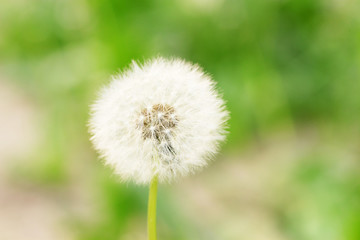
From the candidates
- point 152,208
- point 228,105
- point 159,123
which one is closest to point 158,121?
point 159,123

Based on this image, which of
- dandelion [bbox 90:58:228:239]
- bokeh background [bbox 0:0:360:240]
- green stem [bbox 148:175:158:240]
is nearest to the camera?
green stem [bbox 148:175:158:240]

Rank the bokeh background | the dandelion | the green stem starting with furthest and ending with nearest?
the bokeh background, the dandelion, the green stem

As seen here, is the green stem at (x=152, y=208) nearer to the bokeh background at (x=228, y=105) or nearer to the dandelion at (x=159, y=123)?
the dandelion at (x=159, y=123)

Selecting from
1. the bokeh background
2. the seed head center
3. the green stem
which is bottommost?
the green stem

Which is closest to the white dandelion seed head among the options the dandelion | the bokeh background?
the dandelion

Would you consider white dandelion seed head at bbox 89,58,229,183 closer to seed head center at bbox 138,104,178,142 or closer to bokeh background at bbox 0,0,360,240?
seed head center at bbox 138,104,178,142

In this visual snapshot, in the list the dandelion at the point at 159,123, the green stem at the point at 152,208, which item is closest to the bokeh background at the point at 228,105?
the dandelion at the point at 159,123

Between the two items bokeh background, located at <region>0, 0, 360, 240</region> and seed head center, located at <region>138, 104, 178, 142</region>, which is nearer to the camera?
seed head center, located at <region>138, 104, 178, 142</region>
